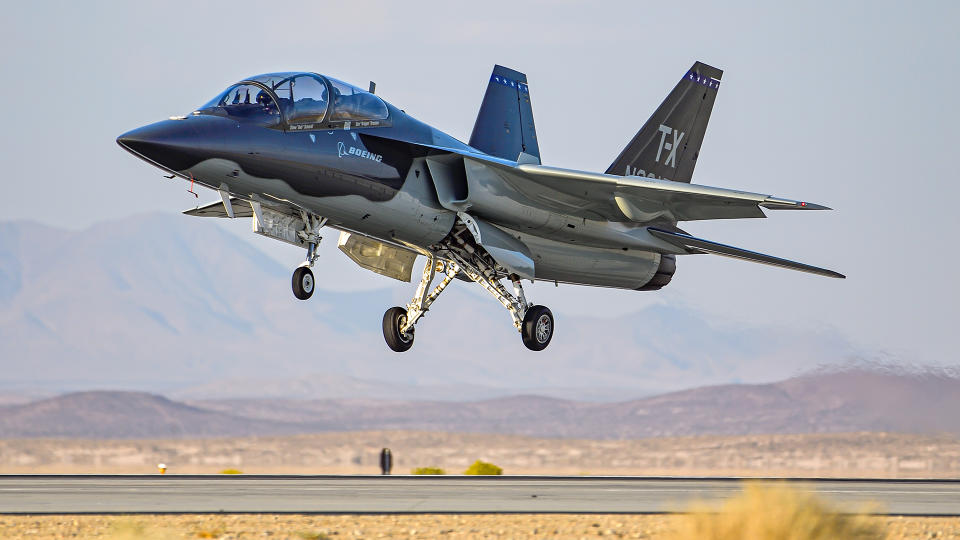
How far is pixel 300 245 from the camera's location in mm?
21562

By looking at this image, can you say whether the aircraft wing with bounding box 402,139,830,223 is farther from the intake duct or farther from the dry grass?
the dry grass

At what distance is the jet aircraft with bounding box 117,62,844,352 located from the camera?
65.5ft

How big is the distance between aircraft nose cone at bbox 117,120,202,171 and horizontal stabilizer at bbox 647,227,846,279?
9555 mm

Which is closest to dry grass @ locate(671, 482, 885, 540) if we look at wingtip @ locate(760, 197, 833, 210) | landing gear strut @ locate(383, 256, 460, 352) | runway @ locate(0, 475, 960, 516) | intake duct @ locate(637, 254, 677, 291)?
runway @ locate(0, 475, 960, 516)

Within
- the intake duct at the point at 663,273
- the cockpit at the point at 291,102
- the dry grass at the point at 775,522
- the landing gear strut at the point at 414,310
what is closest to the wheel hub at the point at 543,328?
the landing gear strut at the point at 414,310

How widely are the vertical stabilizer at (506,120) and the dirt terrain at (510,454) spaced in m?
43.7

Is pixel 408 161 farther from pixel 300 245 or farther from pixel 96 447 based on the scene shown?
pixel 96 447

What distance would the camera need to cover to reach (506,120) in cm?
2658

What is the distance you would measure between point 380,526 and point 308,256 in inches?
269

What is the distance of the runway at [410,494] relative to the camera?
17.3 m

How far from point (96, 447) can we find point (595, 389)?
106 meters

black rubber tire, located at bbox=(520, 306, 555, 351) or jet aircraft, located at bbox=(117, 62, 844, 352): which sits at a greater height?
jet aircraft, located at bbox=(117, 62, 844, 352)

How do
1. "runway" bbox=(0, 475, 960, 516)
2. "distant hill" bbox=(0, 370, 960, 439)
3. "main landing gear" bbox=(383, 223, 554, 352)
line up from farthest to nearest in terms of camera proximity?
1. "distant hill" bbox=(0, 370, 960, 439)
2. "main landing gear" bbox=(383, 223, 554, 352)
3. "runway" bbox=(0, 475, 960, 516)

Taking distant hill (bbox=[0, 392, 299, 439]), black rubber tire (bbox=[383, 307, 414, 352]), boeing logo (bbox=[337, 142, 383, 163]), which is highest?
boeing logo (bbox=[337, 142, 383, 163])
